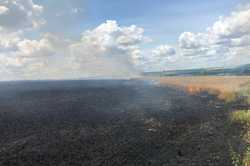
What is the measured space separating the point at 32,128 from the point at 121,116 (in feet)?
53.3

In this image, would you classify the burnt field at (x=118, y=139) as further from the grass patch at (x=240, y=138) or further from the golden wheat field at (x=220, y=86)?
the golden wheat field at (x=220, y=86)

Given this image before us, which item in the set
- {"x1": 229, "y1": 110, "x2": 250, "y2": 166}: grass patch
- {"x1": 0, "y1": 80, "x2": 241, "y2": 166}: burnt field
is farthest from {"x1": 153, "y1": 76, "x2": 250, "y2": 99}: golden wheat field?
{"x1": 229, "y1": 110, "x2": 250, "y2": 166}: grass patch

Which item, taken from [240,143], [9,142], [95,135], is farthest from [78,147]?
[240,143]

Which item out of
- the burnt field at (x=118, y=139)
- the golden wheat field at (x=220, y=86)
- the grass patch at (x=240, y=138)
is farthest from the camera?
the golden wheat field at (x=220, y=86)

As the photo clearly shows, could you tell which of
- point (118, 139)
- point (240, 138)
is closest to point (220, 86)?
point (240, 138)

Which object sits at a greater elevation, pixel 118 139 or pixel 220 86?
pixel 220 86

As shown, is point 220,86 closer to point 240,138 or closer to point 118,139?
point 240,138

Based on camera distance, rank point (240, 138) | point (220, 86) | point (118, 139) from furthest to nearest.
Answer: point (220, 86)
point (118, 139)
point (240, 138)

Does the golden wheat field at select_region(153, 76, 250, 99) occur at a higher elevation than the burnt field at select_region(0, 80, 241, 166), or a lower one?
higher

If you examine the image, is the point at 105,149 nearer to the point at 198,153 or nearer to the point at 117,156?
the point at 117,156

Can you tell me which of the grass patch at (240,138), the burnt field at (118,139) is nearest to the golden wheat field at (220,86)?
the burnt field at (118,139)

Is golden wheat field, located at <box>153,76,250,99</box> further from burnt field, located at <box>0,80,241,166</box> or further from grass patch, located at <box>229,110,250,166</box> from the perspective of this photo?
grass patch, located at <box>229,110,250,166</box>

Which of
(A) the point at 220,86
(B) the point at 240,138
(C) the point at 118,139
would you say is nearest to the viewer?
(B) the point at 240,138

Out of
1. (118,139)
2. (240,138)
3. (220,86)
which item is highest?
(220,86)
